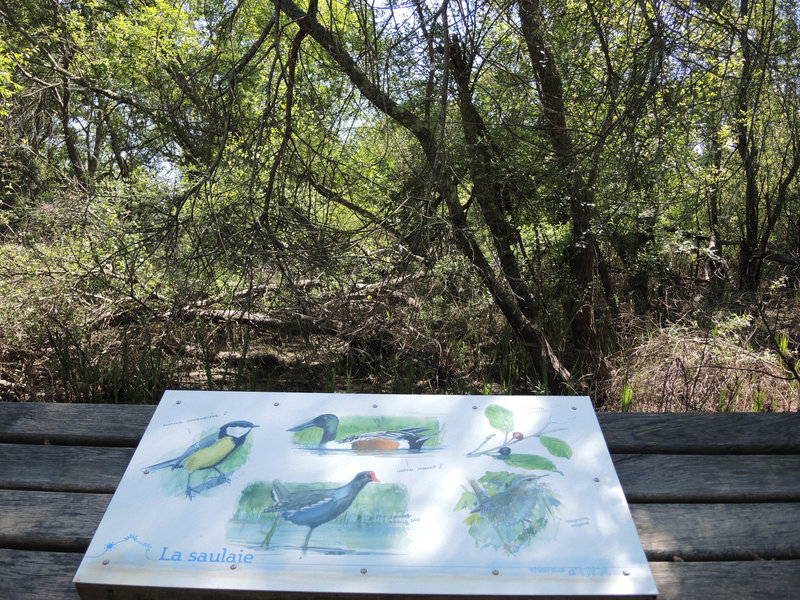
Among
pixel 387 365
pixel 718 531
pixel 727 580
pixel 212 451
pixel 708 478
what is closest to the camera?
pixel 727 580

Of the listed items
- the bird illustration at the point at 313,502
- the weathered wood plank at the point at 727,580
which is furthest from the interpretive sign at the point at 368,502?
the weathered wood plank at the point at 727,580

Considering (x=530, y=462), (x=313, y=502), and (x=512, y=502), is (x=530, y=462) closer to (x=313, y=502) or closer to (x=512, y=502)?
(x=512, y=502)

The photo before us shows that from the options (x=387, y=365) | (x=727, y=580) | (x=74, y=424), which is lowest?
(x=387, y=365)

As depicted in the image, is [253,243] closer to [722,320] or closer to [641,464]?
[641,464]

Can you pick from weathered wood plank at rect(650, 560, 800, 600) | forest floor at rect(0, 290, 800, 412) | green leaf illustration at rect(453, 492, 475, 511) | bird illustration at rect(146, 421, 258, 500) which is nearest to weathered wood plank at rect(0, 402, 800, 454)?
bird illustration at rect(146, 421, 258, 500)

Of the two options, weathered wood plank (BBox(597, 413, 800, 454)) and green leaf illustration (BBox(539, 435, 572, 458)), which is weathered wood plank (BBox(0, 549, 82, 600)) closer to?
green leaf illustration (BBox(539, 435, 572, 458))

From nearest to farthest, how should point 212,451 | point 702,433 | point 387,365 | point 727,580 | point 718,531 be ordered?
1. point 727,580
2. point 718,531
3. point 212,451
4. point 702,433
5. point 387,365

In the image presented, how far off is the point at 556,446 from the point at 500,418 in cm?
21

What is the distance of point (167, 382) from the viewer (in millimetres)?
4438

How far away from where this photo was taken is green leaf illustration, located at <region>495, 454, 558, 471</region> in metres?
1.95

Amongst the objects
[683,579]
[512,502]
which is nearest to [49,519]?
[512,502]

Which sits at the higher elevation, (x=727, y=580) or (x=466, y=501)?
(x=466, y=501)

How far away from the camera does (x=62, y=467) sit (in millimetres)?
2201

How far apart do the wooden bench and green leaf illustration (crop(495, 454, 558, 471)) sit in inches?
11.8
